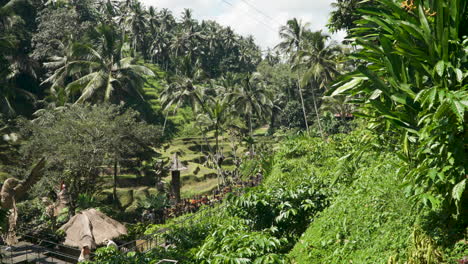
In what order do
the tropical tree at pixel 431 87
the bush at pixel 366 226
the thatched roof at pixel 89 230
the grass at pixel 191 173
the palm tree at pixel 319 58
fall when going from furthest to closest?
the palm tree at pixel 319 58
the grass at pixel 191 173
the thatched roof at pixel 89 230
the bush at pixel 366 226
the tropical tree at pixel 431 87

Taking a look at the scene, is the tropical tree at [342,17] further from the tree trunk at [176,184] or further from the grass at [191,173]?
the grass at [191,173]

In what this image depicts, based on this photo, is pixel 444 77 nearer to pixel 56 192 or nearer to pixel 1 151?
pixel 56 192

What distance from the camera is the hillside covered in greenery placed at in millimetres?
4891

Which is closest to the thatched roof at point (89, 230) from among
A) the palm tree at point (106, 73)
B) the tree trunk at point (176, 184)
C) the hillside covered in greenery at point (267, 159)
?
the hillside covered in greenery at point (267, 159)

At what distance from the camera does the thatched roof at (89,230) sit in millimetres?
13875

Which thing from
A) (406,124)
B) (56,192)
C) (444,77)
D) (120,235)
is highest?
(444,77)

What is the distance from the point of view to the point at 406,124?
511 centimetres

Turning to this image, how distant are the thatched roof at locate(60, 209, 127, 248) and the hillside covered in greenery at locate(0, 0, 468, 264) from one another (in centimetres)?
8

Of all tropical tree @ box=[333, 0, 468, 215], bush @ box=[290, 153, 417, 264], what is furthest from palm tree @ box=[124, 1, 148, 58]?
tropical tree @ box=[333, 0, 468, 215]

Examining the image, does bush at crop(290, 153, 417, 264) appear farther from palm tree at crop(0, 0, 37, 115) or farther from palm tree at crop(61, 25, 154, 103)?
palm tree at crop(0, 0, 37, 115)

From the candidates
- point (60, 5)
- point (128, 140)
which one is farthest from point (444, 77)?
point (60, 5)

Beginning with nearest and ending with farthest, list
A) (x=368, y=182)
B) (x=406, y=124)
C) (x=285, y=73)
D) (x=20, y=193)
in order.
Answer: (x=406, y=124), (x=368, y=182), (x=20, y=193), (x=285, y=73)

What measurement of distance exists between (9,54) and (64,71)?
5.73 metres

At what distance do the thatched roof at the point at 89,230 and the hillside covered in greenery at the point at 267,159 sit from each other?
8cm
